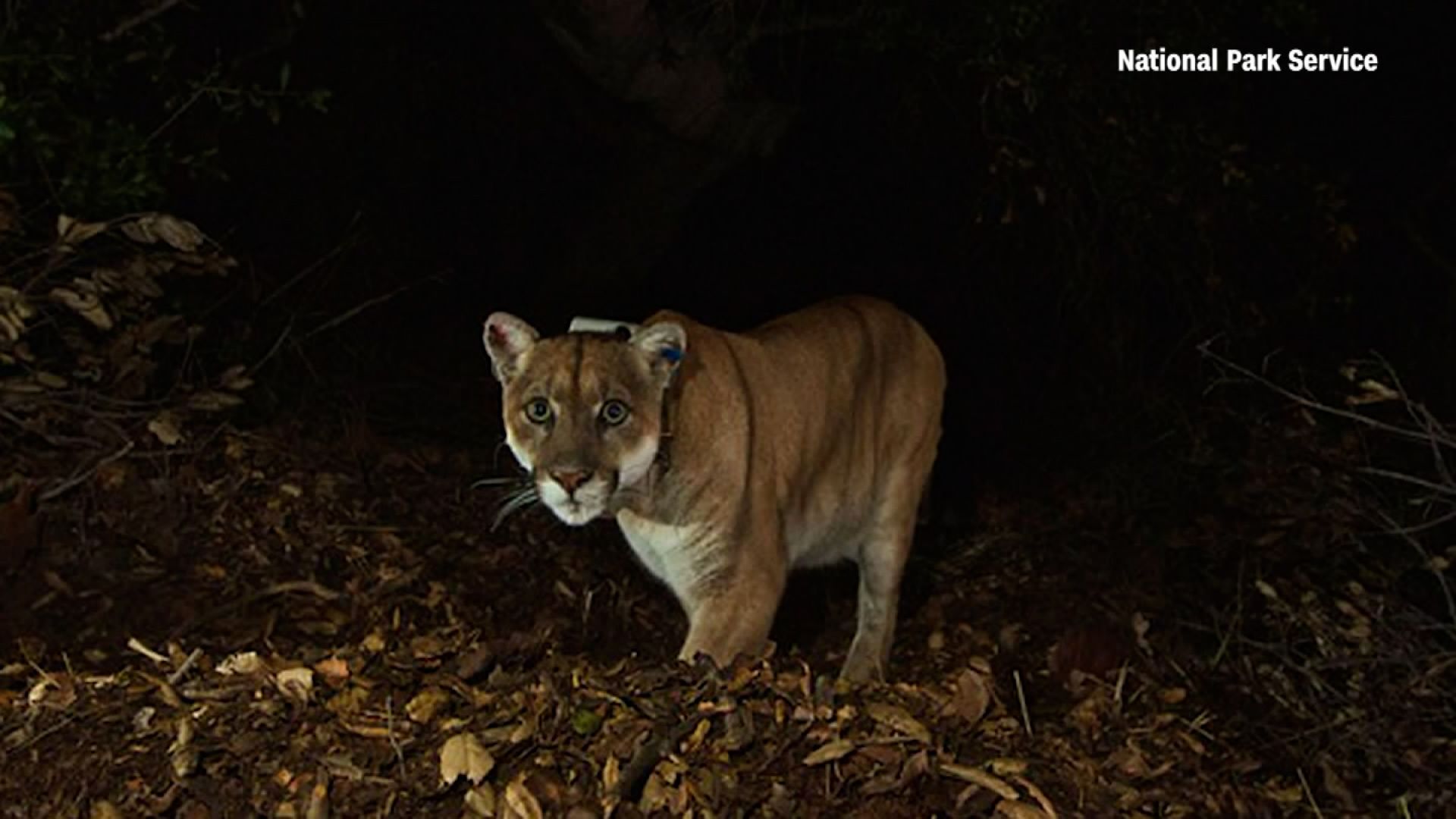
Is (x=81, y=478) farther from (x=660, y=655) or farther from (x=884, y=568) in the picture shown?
(x=884, y=568)

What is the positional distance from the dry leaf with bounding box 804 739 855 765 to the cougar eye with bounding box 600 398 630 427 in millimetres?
1721

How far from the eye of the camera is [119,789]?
4.61 meters

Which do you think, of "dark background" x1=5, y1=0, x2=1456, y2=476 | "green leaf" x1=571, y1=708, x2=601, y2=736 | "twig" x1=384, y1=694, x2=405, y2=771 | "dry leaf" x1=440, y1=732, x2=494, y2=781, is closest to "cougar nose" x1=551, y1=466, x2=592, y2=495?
"twig" x1=384, y1=694, x2=405, y2=771

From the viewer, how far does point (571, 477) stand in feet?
19.1

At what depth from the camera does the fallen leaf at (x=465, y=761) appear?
14.5 ft

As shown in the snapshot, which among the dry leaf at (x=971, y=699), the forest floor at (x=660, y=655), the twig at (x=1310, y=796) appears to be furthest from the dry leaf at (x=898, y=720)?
the twig at (x=1310, y=796)

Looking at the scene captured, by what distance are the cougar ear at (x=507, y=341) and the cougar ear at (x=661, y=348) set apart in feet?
1.10

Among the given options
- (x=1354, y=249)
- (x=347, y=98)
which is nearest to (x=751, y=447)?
(x=347, y=98)

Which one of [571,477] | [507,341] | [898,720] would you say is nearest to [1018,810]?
[898,720]

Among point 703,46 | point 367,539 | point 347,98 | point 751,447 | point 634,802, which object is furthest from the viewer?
point 347,98

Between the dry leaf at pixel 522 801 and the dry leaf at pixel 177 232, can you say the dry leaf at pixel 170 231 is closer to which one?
the dry leaf at pixel 177 232

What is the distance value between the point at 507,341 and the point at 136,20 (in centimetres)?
211

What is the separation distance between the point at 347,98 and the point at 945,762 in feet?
22.0

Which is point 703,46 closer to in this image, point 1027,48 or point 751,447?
point 1027,48
